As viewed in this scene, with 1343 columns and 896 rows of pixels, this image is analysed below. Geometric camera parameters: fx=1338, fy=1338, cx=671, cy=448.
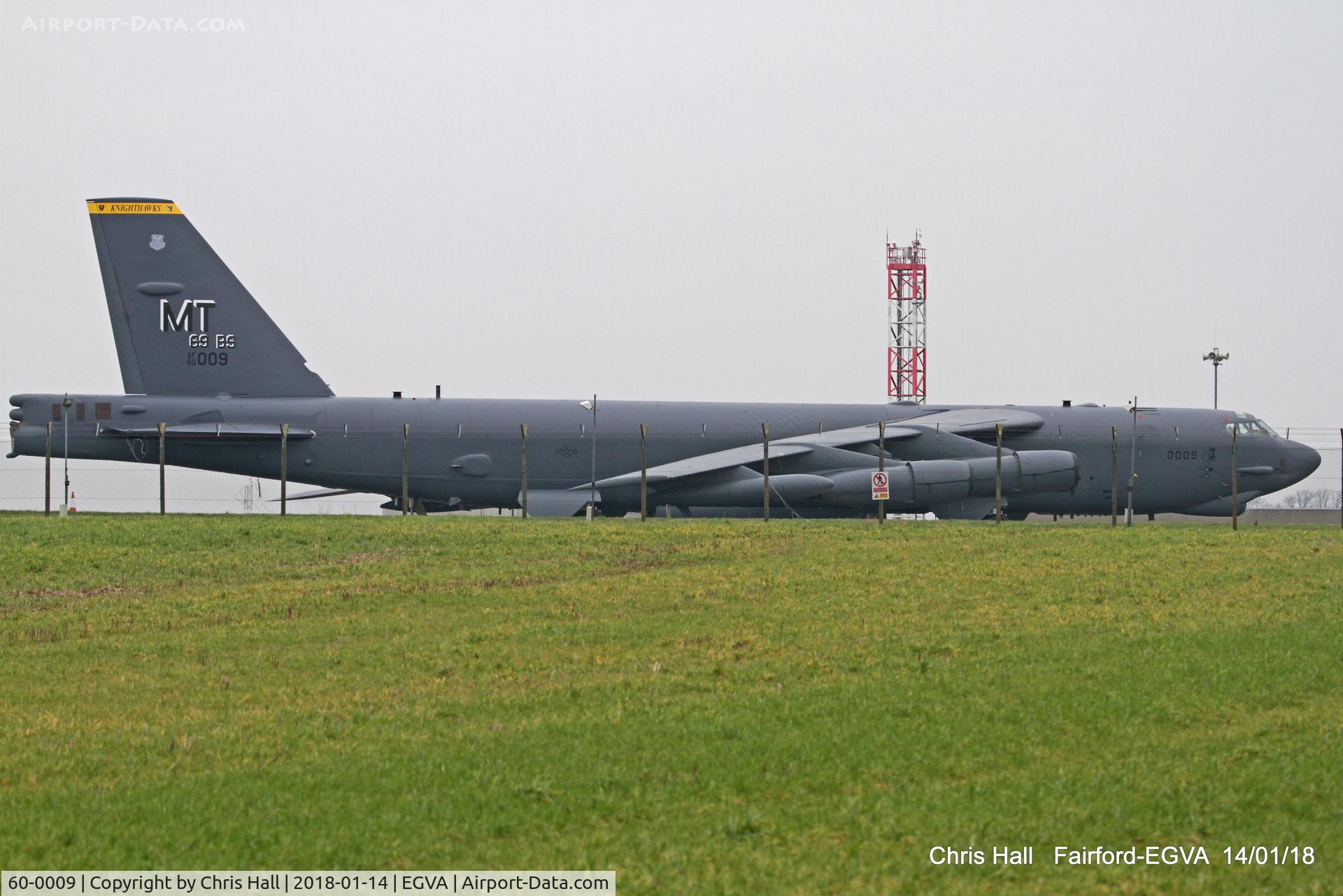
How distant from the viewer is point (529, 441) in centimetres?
2973

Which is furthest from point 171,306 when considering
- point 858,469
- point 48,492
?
point 858,469

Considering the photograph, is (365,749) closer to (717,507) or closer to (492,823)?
(492,823)

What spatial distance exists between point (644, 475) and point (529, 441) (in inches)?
219

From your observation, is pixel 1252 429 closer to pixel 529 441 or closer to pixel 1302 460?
pixel 1302 460

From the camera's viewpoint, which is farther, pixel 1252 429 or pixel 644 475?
pixel 1252 429

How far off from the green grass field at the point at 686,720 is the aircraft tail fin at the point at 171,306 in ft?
41.5

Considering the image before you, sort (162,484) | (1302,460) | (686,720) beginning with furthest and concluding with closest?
(1302,460) → (162,484) → (686,720)

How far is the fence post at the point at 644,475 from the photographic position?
79.9 feet

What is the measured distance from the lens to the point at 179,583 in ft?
53.0

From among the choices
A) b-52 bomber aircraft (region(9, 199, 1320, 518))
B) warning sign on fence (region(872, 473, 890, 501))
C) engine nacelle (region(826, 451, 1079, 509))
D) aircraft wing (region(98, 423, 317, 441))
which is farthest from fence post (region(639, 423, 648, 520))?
aircraft wing (region(98, 423, 317, 441))

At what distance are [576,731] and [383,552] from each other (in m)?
11.0

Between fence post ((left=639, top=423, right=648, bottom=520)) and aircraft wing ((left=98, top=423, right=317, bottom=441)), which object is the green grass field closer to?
fence post ((left=639, top=423, right=648, bottom=520))
